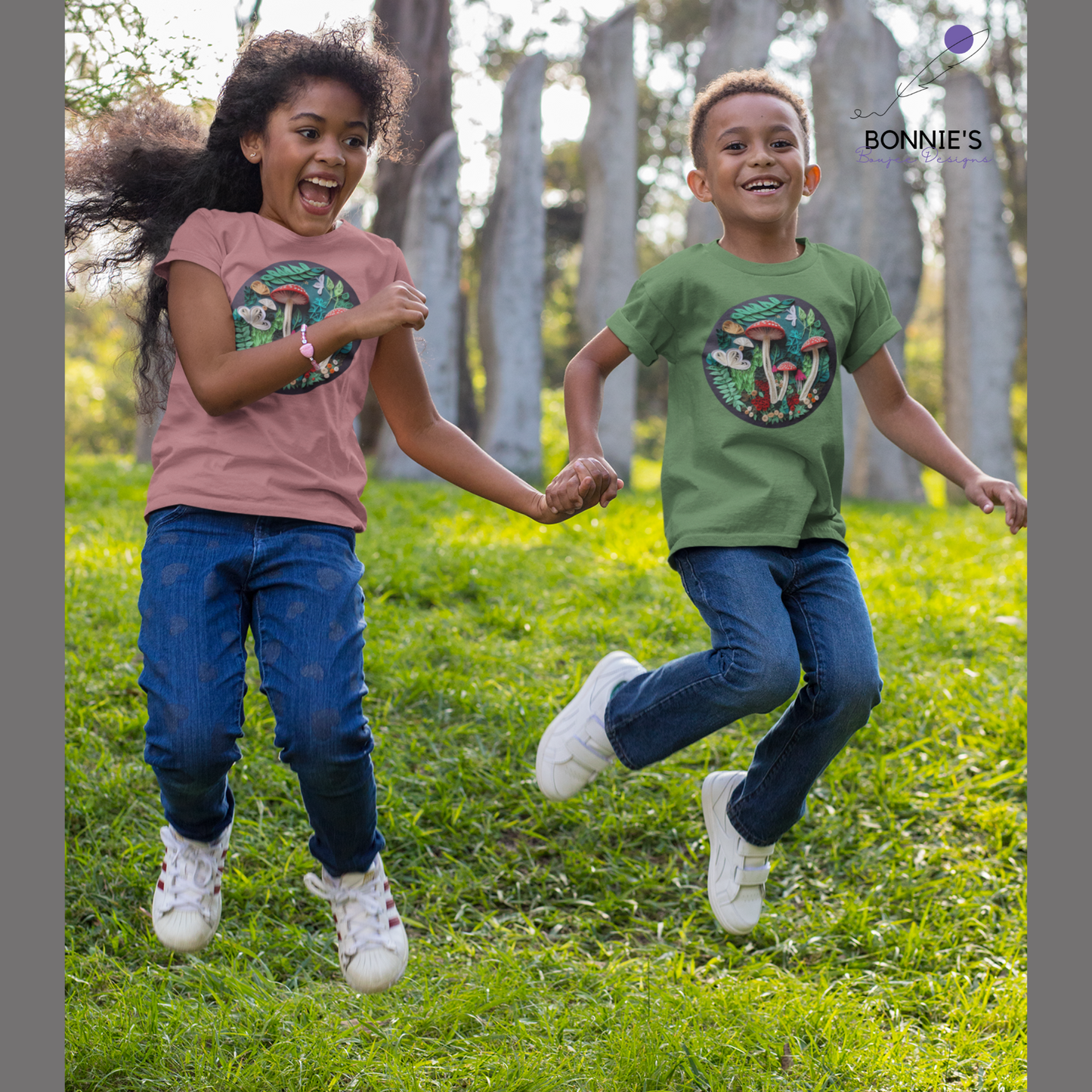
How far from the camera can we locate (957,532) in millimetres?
7387

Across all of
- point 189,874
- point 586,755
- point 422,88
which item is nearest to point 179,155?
point 189,874

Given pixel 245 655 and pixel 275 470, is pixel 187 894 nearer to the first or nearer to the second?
pixel 245 655

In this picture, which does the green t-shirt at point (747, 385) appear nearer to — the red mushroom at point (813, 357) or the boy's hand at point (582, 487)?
the red mushroom at point (813, 357)

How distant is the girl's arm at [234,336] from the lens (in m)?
2.48

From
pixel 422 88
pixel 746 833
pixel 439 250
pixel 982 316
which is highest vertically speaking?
pixel 422 88

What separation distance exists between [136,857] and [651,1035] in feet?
5.76

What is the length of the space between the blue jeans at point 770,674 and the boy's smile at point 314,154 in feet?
4.11

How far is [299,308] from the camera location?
2.67 meters

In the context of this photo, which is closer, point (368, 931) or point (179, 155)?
point (368, 931)

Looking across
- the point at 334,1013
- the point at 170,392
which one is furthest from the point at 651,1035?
the point at 170,392

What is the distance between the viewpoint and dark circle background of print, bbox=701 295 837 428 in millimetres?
2855

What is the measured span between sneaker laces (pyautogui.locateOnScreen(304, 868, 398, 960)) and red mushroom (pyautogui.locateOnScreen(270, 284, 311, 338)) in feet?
4.27

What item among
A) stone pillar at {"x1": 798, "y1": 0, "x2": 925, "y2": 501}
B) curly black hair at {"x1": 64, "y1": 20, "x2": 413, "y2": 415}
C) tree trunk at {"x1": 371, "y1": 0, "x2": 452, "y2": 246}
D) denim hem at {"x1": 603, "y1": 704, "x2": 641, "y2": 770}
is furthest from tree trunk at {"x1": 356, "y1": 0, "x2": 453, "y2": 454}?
denim hem at {"x1": 603, "y1": 704, "x2": 641, "y2": 770}

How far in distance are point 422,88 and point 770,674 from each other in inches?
401
